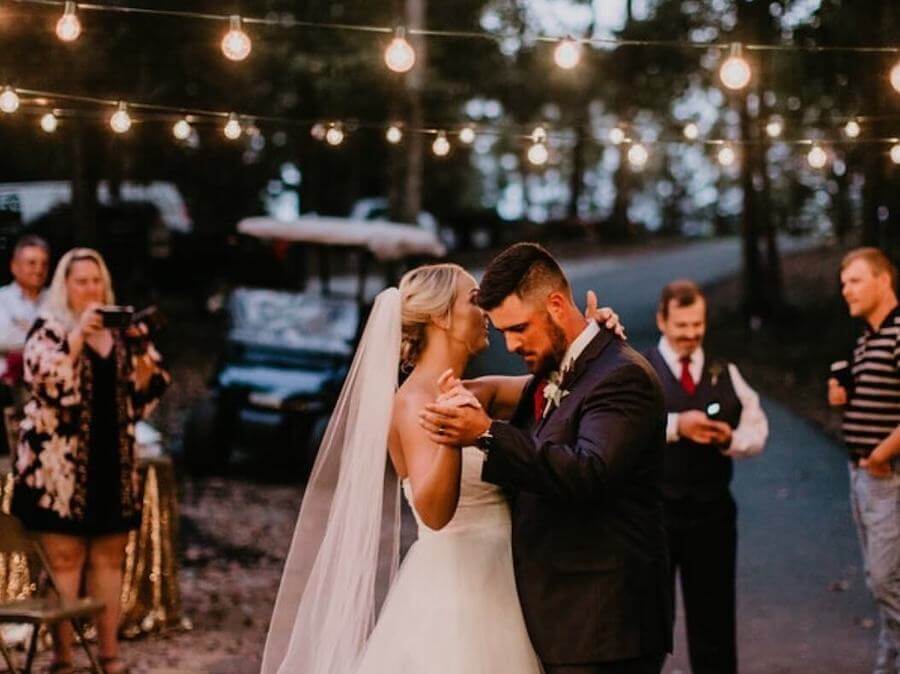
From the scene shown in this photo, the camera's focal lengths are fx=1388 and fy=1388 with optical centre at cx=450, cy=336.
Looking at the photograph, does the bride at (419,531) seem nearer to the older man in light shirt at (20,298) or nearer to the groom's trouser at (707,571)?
the groom's trouser at (707,571)

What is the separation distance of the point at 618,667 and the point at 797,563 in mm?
6211

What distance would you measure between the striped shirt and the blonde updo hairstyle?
2.57 m

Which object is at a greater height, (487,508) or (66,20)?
(66,20)

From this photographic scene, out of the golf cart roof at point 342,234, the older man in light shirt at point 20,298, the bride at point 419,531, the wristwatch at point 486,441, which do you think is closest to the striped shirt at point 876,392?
the bride at point 419,531

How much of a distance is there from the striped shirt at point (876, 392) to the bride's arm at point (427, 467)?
2739 millimetres

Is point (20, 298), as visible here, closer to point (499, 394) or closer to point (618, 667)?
point (499, 394)

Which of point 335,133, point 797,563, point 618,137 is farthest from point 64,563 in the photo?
point 797,563

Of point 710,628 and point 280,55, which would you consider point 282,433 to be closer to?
point 710,628

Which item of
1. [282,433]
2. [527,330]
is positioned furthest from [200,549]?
[527,330]

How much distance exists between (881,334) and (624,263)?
105 feet

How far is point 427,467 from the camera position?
167 inches

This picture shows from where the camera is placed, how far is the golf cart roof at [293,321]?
14836 mm

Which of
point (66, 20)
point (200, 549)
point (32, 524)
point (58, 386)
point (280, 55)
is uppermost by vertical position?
point (280, 55)

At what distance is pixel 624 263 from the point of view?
38.1m
